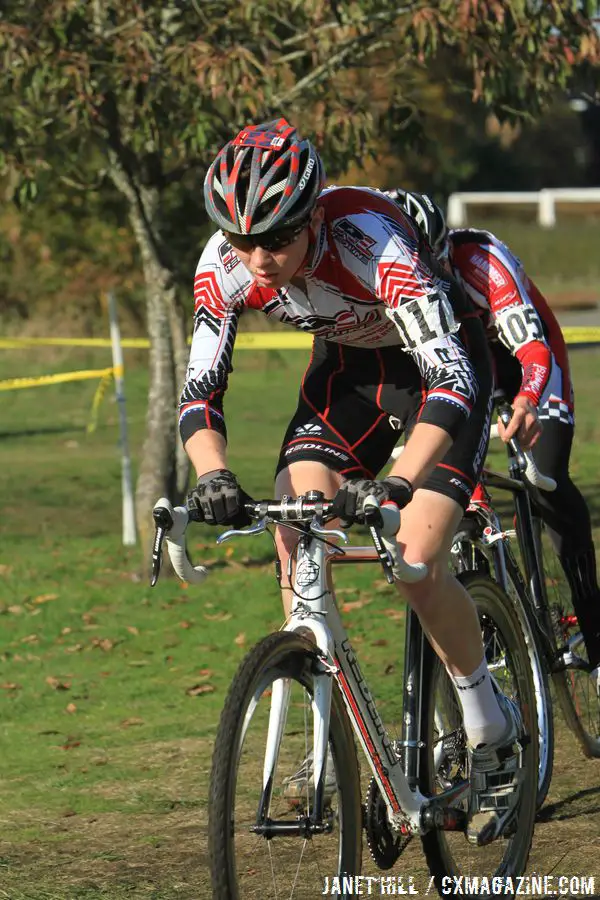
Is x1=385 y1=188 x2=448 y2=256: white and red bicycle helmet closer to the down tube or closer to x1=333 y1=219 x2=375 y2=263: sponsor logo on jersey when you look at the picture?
x1=333 y1=219 x2=375 y2=263: sponsor logo on jersey

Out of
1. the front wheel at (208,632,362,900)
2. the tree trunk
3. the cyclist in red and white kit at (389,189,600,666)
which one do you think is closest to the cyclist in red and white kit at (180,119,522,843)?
the front wheel at (208,632,362,900)

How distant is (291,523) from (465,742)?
1.21 m

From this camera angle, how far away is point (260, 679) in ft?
13.2

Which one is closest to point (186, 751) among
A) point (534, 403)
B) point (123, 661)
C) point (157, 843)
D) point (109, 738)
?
point (109, 738)

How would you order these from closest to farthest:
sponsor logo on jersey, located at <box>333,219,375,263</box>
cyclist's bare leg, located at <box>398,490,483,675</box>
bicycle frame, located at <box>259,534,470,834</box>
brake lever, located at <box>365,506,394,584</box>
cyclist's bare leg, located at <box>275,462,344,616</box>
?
1. brake lever, located at <box>365,506,394,584</box>
2. bicycle frame, located at <box>259,534,470,834</box>
3. cyclist's bare leg, located at <box>398,490,483,675</box>
4. sponsor logo on jersey, located at <box>333,219,375,263</box>
5. cyclist's bare leg, located at <box>275,462,344,616</box>

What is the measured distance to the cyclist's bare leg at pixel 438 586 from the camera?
459cm

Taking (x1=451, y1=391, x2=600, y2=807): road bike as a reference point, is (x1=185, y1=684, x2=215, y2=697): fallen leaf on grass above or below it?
below

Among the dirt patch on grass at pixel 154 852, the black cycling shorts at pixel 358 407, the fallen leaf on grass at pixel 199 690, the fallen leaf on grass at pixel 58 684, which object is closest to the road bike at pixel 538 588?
the dirt patch on grass at pixel 154 852

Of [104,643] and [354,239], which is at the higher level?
[354,239]

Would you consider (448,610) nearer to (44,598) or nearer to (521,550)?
(521,550)

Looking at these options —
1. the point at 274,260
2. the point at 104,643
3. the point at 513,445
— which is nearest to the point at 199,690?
the point at 104,643

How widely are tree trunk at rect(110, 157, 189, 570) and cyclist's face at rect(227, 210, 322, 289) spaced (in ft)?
21.5

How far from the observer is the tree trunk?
11.1m

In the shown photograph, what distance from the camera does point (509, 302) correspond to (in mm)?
5926
